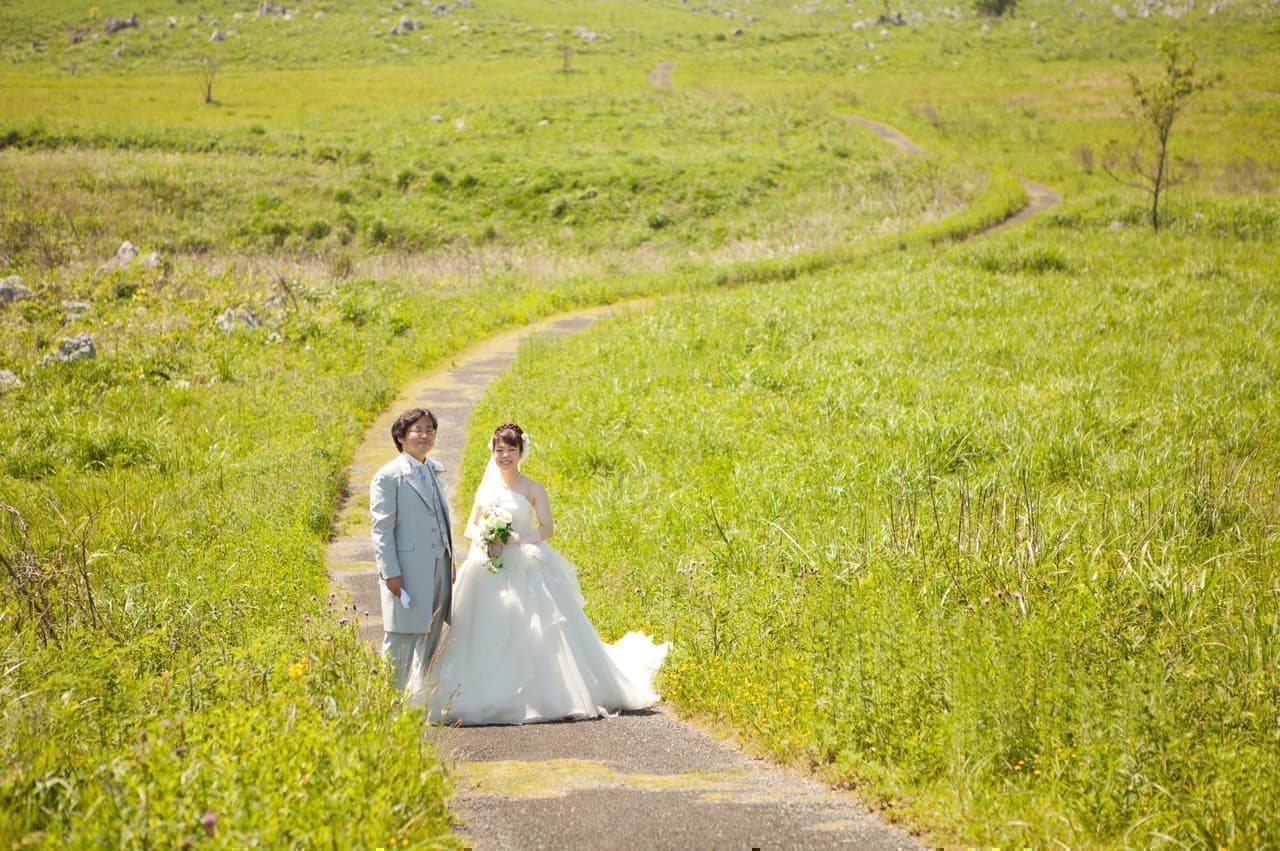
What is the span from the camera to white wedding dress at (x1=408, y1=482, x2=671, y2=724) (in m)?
7.27

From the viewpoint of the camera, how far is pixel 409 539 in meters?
7.10

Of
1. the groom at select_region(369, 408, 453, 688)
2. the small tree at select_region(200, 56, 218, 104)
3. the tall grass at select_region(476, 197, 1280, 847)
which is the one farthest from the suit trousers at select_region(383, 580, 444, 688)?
the small tree at select_region(200, 56, 218, 104)

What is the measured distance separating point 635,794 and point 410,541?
255 centimetres

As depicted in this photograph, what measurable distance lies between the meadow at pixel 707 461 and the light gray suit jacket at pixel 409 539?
0.63 metres

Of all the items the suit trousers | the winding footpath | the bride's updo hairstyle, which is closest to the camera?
the winding footpath

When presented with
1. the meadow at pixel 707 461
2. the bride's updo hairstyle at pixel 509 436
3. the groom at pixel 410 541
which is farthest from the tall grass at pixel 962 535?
the bride's updo hairstyle at pixel 509 436

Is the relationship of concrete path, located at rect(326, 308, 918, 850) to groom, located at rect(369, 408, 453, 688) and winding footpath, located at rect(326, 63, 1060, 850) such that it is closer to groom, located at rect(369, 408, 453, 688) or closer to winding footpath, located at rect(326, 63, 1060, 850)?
winding footpath, located at rect(326, 63, 1060, 850)

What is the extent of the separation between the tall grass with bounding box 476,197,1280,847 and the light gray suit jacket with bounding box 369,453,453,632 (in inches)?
79.7

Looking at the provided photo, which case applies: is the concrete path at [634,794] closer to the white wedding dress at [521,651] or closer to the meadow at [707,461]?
the white wedding dress at [521,651]

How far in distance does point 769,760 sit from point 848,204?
3367cm

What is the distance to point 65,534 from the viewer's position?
398 inches

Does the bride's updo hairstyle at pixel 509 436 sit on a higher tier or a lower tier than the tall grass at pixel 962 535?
higher

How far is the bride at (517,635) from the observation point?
7.29 m

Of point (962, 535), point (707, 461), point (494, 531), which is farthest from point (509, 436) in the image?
point (707, 461)
